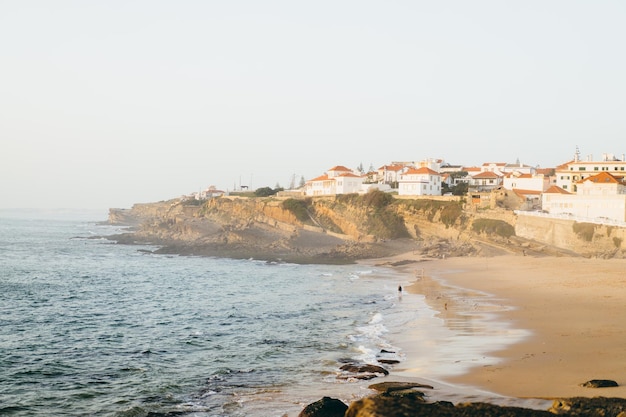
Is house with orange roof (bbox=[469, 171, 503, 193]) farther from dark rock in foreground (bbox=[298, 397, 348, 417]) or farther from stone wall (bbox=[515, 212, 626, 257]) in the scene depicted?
dark rock in foreground (bbox=[298, 397, 348, 417])

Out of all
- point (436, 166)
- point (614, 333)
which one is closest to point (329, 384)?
point (614, 333)

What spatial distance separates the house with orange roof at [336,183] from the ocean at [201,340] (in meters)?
41.9

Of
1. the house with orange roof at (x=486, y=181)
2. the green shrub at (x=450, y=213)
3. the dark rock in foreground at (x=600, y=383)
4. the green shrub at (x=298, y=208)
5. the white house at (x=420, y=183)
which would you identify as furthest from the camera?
the house with orange roof at (x=486, y=181)

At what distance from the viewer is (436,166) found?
320ft

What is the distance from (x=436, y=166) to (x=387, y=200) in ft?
80.7

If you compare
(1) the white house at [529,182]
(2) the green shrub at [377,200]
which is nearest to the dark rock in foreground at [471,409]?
(2) the green shrub at [377,200]

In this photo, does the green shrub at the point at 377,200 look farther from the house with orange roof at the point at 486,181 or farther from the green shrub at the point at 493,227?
the house with orange roof at the point at 486,181

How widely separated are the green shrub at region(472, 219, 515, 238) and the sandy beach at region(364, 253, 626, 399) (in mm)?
6758

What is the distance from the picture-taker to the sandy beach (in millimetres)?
16703

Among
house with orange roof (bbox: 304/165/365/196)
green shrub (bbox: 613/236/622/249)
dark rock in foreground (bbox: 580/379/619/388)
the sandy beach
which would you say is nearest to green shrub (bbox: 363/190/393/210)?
house with orange roof (bbox: 304/165/365/196)

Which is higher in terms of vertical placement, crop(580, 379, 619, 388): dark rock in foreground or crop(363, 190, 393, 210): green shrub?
crop(363, 190, 393, 210): green shrub

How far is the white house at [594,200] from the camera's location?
5031 centimetres

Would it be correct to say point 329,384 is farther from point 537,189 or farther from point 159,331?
point 537,189

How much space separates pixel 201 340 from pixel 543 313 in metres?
15.4
